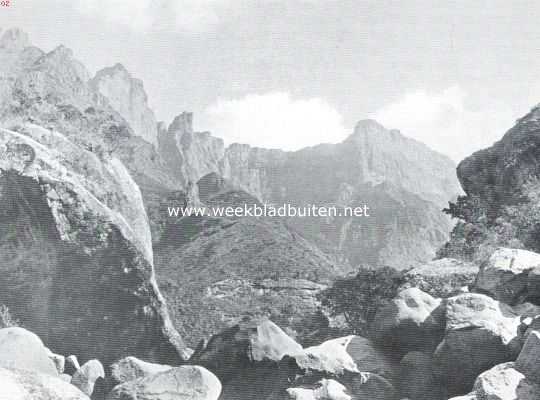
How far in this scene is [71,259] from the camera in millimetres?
24297

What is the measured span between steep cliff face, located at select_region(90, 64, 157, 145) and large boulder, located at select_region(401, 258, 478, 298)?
142 m

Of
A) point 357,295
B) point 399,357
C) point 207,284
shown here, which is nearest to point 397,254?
point 207,284

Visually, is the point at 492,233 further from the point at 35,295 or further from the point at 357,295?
the point at 35,295

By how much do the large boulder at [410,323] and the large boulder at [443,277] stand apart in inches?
144

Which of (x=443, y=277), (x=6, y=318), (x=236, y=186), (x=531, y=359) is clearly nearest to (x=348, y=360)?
(x=531, y=359)

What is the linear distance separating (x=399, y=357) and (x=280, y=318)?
37262mm

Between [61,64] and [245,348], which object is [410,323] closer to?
[245,348]

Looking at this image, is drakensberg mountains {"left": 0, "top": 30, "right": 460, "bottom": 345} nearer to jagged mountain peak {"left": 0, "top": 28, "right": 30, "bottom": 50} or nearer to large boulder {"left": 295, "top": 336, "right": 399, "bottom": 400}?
jagged mountain peak {"left": 0, "top": 28, "right": 30, "bottom": 50}

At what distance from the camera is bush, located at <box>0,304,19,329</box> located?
22438mm

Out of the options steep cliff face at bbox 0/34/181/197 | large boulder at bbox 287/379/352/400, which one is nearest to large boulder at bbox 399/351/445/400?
large boulder at bbox 287/379/352/400

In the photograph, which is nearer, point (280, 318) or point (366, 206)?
point (280, 318)

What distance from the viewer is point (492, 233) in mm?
22047

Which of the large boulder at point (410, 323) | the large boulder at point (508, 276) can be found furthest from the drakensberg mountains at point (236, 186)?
the large boulder at point (508, 276)

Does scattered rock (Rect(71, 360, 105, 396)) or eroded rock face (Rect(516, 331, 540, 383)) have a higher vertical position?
eroded rock face (Rect(516, 331, 540, 383))
